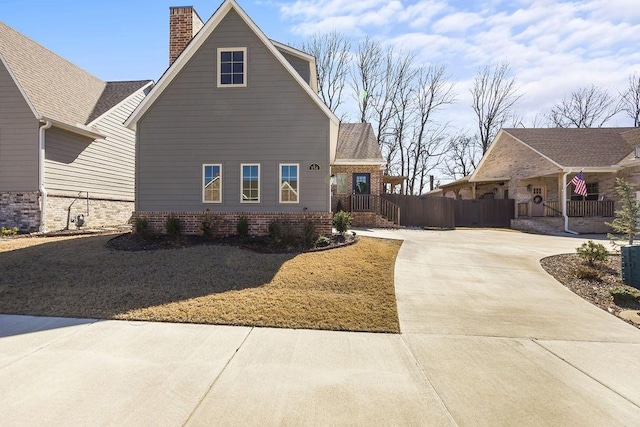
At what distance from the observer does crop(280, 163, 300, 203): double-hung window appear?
1101cm

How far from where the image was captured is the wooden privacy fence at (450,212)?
795 inches

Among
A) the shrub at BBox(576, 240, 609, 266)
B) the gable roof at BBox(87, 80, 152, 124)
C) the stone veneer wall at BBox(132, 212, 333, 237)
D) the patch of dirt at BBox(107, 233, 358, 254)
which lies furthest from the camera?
the gable roof at BBox(87, 80, 152, 124)

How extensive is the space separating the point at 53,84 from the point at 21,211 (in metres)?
6.04

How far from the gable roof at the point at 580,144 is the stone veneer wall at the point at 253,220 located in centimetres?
1626

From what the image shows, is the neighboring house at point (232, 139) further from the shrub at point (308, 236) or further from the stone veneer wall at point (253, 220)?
the shrub at point (308, 236)

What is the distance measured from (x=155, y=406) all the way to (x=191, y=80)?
1081 cm

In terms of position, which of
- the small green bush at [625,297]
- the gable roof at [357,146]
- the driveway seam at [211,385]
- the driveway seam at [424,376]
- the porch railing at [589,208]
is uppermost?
the gable roof at [357,146]

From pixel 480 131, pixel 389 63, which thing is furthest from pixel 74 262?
pixel 480 131

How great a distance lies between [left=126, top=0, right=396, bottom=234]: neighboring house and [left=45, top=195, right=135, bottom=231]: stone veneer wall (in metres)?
4.92

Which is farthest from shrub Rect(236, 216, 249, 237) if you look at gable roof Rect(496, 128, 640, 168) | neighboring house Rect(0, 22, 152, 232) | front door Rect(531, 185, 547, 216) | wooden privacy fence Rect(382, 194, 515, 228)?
front door Rect(531, 185, 547, 216)

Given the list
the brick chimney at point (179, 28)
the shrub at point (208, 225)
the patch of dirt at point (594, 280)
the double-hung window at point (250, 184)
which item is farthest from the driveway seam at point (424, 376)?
the brick chimney at point (179, 28)

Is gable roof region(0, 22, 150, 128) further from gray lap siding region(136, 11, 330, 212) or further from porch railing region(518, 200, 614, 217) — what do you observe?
porch railing region(518, 200, 614, 217)

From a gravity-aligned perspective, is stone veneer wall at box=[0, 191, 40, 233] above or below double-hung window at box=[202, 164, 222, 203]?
below

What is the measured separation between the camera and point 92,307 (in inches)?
206
